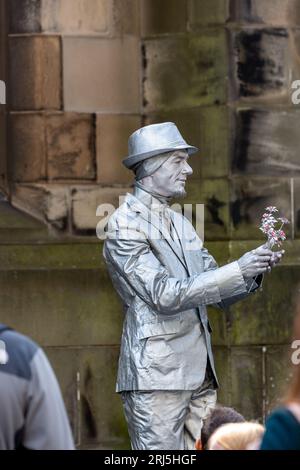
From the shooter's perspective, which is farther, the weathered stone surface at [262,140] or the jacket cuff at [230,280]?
the weathered stone surface at [262,140]

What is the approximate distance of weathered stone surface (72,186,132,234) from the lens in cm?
1003

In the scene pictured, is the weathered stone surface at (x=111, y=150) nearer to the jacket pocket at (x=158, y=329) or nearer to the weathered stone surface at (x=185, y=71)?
the weathered stone surface at (x=185, y=71)

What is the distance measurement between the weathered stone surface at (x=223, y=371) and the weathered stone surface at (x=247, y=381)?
0.02 meters

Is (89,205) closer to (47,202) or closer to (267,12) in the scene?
(47,202)

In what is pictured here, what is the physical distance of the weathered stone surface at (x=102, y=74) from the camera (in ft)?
33.1

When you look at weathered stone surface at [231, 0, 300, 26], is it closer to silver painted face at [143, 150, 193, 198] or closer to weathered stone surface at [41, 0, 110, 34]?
weathered stone surface at [41, 0, 110, 34]

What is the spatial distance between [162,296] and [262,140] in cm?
244

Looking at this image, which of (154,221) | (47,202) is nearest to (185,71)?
(47,202)

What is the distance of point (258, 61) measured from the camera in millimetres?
9781

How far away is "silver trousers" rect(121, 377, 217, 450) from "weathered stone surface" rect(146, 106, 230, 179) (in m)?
2.25

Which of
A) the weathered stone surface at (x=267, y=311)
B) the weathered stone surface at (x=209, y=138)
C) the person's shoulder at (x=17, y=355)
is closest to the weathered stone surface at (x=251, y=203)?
the weathered stone surface at (x=209, y=138)
